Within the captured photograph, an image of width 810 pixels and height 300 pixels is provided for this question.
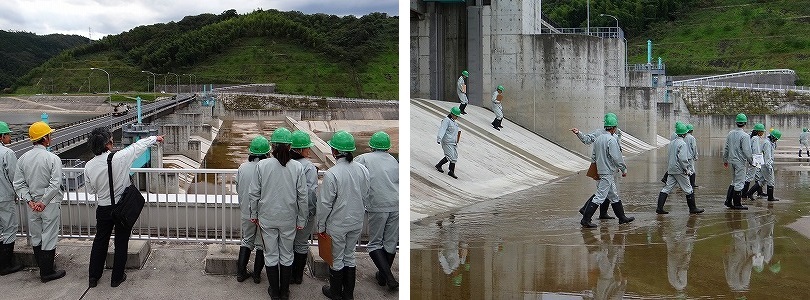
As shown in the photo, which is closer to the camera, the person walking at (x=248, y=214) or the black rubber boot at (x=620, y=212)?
the person walking at (x=248, y=214)

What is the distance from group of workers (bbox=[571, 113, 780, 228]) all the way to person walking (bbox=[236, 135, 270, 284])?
356 cm

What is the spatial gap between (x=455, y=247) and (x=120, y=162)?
3.29 meters

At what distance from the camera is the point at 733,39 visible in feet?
307

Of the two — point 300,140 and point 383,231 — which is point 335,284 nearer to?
point 383,231

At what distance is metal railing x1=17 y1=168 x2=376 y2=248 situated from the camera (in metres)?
6.97

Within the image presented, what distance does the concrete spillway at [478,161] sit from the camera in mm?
10193

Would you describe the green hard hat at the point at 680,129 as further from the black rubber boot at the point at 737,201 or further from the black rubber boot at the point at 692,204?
the black rubber boot at the point at 737,201

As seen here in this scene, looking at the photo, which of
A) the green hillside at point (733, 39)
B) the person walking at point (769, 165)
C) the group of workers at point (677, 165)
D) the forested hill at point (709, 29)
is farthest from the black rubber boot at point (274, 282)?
the forested hill at point (709, 29)

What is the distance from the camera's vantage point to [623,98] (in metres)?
32.2

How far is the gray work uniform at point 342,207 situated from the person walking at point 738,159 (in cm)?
684

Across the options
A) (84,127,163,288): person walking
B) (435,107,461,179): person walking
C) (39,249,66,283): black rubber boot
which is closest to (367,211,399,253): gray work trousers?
(84,127,163,288): person walking

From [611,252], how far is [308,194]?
10.0ft

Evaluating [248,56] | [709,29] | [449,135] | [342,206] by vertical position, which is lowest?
[342,206]

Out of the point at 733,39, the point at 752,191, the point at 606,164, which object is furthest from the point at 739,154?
the point at 733,39
